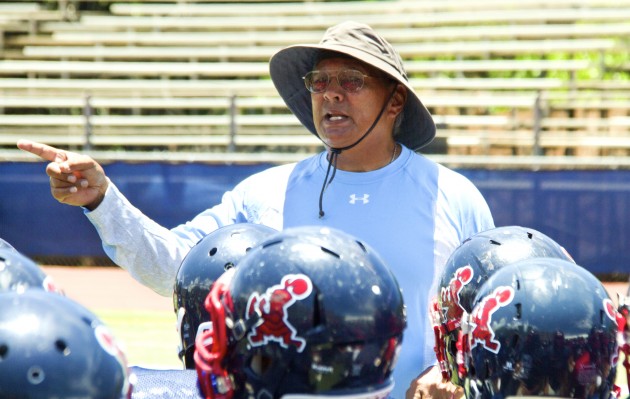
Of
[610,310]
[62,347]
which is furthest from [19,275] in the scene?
[610,310]

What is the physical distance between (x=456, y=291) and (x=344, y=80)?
3.35 ft

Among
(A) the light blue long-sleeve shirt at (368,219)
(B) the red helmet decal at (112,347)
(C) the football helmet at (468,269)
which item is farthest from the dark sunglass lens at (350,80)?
(B) the red helmet decal at (112,347)

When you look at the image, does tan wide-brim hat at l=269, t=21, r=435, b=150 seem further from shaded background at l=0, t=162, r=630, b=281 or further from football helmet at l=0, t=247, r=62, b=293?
shaded background at l=0, t=162, r=630, b=281

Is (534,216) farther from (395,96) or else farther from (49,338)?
(49,338)

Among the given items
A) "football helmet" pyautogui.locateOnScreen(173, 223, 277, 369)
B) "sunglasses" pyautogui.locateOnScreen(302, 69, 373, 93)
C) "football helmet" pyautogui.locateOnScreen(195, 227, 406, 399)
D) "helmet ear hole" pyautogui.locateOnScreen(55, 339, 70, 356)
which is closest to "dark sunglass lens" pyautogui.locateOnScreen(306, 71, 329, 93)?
"sunglasses" pyautogui.locateOnScreen(302, 69, 373, 93)

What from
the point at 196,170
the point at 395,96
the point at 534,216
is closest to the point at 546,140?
the point at 534,216

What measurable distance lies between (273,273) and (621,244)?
963 cm

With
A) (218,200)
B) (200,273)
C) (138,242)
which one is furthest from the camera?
(218,200)

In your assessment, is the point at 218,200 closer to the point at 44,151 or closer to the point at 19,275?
the point at 44,151

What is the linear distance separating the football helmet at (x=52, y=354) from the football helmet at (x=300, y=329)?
0.91ft

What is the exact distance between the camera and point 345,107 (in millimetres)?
3859

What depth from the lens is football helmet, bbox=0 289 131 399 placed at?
222 centimetres

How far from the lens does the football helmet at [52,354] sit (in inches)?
87.6

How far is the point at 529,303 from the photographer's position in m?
2.70
